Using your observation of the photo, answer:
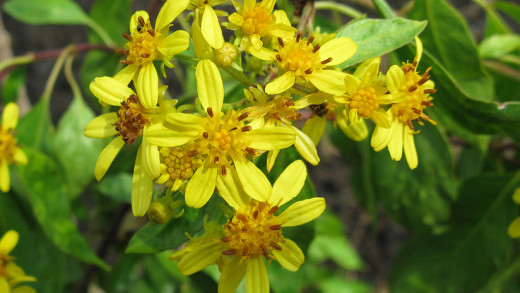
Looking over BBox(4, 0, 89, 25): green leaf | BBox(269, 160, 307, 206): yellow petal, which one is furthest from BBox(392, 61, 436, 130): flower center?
BBox(4, 0, 89, 25): green leaf

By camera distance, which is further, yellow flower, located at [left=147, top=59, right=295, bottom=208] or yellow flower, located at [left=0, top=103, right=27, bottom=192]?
yellow flower, located at [left=0, top=103, right=27, bottom=192]

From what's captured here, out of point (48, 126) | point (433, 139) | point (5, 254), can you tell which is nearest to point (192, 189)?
point (5, 254)

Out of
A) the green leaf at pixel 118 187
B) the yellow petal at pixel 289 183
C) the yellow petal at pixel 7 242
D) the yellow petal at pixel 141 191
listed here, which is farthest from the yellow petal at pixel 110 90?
the green leaf at pixel 118 187

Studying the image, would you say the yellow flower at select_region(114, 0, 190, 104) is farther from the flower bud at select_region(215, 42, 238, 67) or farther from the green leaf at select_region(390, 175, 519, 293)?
the green leaf at select_region(390, 175, 519, 293)

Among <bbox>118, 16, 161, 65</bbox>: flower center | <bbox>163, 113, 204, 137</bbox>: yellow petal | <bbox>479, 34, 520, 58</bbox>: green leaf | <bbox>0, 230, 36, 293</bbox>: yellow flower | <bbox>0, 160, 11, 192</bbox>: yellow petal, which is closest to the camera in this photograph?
<bbox>163, 113, 204, 137</bbox>: yellow petal

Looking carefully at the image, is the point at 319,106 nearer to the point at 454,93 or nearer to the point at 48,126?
the point at 454,93

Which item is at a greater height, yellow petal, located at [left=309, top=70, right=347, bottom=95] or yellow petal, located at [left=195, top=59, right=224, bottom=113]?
yellow petal, located at [left=195, top=59, right=224, bottom=113]

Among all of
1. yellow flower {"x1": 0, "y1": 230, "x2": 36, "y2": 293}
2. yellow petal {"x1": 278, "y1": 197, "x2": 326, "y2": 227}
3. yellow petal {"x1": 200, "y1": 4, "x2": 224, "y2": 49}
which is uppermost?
yellow petal {"x1": 200, "y1": 4, "x2": 224, "y2": 49}

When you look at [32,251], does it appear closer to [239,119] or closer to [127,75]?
[127,75]

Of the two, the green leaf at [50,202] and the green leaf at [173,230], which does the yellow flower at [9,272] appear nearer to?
the green leaf at [50,202]
